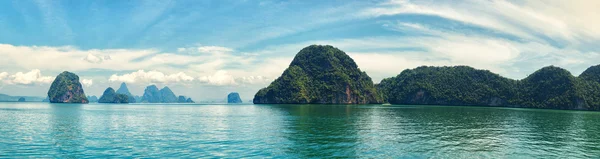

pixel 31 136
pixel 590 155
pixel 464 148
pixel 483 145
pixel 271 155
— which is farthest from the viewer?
pixel 31 136

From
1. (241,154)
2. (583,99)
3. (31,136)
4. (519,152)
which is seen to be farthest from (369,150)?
(583,99)

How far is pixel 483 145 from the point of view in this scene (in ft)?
120

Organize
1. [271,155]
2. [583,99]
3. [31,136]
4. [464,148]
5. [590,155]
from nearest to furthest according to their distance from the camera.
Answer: [271,155] → [590,155] → [464,148] → [31,136] → [583,99]

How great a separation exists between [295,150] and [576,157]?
25.2 meters

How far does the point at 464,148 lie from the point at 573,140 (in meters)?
19.1

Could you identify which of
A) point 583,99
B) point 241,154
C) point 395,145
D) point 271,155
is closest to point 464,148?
point 395,145

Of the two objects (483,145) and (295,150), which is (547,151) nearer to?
(483,145)

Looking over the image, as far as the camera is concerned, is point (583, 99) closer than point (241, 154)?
No

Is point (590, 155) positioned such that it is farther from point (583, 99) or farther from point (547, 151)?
point (583, 99)

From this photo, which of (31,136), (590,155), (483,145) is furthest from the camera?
(31,136)

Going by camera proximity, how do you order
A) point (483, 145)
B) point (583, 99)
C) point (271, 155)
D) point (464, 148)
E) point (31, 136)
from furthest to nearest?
1. point (583, 99)
2. point (31, 136)
3. point (483, 145)
4. point (464, 148)
5. point (271, 155)

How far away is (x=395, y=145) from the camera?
35219mm

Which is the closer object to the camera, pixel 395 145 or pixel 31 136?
pixel 395 145

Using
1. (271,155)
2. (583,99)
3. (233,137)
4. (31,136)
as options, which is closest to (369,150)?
(271,155)
